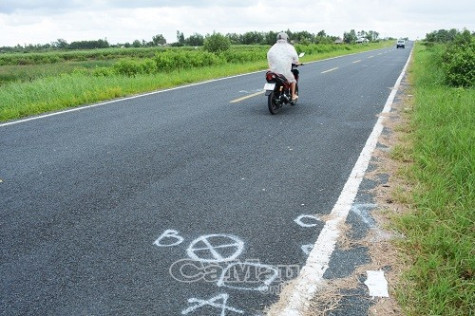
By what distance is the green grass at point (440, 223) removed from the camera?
2.40 m

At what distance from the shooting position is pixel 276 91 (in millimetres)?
8688

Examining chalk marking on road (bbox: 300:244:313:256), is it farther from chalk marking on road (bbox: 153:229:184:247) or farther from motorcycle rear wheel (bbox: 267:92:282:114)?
motorcycle rear wheel (bbox: 267:92:282:114)

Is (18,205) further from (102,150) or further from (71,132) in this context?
(71,132)

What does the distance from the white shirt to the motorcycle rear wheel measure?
2.00ft

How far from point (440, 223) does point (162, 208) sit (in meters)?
2.53

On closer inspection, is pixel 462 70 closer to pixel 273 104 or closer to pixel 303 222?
pixel 273 104

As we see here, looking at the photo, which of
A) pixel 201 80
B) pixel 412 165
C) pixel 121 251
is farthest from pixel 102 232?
pixel 201 80

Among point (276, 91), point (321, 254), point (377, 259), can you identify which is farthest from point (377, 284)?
point (276, 91)

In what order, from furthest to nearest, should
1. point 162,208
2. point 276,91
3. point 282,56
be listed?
point 276,91 < point 282,56 < point 162,208

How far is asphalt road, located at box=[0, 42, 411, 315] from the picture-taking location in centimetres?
260

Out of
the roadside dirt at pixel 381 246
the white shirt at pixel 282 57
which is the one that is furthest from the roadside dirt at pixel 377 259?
the white shirt at pixel 282 57

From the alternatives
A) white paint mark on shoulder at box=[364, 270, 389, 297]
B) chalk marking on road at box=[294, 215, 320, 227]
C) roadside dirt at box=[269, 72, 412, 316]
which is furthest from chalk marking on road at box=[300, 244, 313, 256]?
white paint mark on shoulder at box=[364, 270, 389, 297]

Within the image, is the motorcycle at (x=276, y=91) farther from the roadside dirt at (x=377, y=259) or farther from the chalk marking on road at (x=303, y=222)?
the chalk marking on road at (x=303, y=222)

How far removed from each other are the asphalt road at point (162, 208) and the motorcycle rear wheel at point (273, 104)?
0.63 metres
